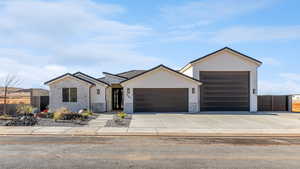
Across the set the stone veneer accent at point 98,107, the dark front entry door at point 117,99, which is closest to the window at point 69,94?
the stone veneer accent at point 98,107

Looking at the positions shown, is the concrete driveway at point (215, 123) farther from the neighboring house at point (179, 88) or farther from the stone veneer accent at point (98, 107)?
the stone veneer accent at point (98, 107)

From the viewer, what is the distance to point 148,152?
27.4 feet

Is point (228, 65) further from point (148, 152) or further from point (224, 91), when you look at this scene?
point (148, 152)

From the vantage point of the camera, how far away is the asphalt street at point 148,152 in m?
6.86

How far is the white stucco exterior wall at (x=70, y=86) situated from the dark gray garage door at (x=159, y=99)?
15.7 ft

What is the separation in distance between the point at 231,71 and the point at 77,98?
15.5 meters

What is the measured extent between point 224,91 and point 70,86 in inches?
598

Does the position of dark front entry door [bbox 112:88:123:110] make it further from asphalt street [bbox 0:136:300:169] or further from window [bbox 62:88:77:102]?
asphalt street [bbox 0:136:300:169]

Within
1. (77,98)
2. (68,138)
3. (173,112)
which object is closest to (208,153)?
(68,138)

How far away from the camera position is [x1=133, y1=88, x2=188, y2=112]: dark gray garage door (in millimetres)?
24672

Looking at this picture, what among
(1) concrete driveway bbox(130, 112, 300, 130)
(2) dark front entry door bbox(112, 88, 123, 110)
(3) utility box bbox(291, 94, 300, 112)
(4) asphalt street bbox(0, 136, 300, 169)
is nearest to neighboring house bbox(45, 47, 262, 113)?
(2) dark front entry door bbox(112, 88, 123, 110)

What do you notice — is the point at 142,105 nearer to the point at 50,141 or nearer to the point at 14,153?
the point at 50,141

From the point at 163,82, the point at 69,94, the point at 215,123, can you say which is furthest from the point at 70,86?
the point at 215,123

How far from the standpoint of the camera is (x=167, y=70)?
24.7m
